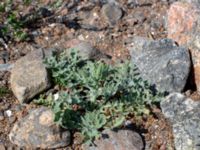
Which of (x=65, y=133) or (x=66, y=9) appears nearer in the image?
(x=65, y=133)

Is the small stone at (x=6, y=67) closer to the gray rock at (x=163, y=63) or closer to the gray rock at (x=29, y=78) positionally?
the gray rock at (x=29, y=78)

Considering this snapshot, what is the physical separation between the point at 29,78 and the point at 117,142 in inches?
34.2

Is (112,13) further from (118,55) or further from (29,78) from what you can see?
(29,78)

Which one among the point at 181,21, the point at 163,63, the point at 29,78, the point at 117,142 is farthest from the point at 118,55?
the point at 117,142

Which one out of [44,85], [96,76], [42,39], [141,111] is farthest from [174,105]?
[42,39]

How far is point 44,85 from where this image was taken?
4.30 m

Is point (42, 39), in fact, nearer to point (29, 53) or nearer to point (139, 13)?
point (29, 53)

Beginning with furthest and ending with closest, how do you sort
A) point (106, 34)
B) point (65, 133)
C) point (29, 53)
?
point (106, 34) → point (29, 53) → point (65, 133)

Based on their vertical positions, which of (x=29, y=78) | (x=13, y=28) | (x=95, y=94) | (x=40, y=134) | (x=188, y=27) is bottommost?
(x=40, y=134)

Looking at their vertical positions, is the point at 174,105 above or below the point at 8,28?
below

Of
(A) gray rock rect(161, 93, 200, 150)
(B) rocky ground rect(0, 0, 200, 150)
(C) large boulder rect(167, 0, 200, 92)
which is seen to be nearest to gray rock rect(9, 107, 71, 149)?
(B) rocky ground rect(0, 0, 200, 150)

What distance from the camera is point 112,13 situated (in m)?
5.04

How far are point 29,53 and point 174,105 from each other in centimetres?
126

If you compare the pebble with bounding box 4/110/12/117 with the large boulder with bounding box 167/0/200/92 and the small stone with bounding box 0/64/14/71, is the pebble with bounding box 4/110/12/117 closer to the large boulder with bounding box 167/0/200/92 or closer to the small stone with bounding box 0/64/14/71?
the small stone with bounding box 0/64/14/71
